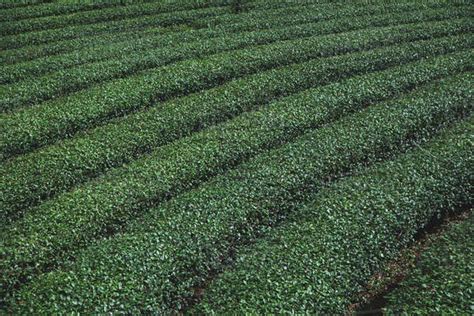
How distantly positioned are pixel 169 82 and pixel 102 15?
37.0ft

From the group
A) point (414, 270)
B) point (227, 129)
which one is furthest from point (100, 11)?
point (414, 270)

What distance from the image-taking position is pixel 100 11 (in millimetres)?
33938

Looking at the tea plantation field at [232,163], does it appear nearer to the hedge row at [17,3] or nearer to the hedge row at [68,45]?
the hedge row at [68,45]

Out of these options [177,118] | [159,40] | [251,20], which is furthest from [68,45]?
[177,118]

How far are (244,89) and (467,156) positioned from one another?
29.8 ft

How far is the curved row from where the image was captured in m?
16.1

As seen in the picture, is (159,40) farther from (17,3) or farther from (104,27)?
(17,3)

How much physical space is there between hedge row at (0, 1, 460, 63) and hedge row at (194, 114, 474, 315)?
1478cm

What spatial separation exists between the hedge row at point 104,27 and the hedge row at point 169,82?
7024 millimetres

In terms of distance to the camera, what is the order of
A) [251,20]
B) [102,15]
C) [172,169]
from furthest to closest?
1. [102,15]
2. [251,20]
3. [172,169]

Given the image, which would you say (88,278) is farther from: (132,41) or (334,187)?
(132,41)

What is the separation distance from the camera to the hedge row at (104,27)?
99.2ft

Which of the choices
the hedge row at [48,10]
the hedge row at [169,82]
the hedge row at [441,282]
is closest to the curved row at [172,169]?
the hedge row at [169,82]

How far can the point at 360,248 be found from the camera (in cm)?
1570
